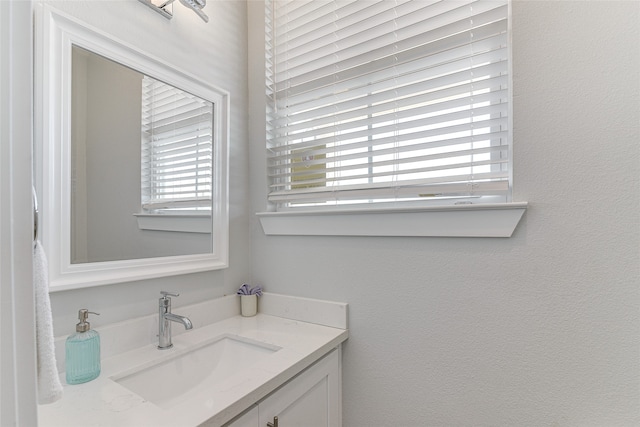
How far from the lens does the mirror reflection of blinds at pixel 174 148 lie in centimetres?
107

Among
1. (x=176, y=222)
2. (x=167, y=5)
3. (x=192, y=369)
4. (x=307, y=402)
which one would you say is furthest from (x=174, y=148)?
(x=307, y=402)

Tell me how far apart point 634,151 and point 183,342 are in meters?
1.41

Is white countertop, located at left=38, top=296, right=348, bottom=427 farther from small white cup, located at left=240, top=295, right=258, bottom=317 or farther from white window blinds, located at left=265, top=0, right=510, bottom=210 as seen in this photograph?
white window blinds, located at left=265, top=0, right=510, bottom=210

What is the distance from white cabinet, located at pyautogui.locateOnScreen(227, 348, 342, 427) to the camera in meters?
0.79

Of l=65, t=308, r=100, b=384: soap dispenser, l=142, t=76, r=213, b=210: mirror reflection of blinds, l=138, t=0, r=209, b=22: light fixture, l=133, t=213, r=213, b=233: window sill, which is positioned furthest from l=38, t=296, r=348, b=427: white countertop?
l=138, t=0, r=209, b=22: light fixture

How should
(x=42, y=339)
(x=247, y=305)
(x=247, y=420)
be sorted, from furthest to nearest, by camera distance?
(x=247, y=305) → (x=247, y=420) → (x=42, y=339)

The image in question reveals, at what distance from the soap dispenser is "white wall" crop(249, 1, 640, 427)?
2.82ft

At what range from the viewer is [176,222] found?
3.79ft

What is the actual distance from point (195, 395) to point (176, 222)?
59cm

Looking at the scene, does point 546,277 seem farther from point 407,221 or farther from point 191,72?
point 191,72

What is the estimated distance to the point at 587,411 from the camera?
0.80 metres

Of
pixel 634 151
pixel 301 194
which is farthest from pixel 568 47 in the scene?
pixel 301 194

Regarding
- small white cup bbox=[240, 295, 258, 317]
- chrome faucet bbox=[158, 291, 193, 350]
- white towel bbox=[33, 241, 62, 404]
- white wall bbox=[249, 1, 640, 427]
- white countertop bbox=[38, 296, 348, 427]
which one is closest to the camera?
white towel bbox=[33, 241, 62, 404]

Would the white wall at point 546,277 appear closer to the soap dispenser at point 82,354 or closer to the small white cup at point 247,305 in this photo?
the small white cup at point 247,305
